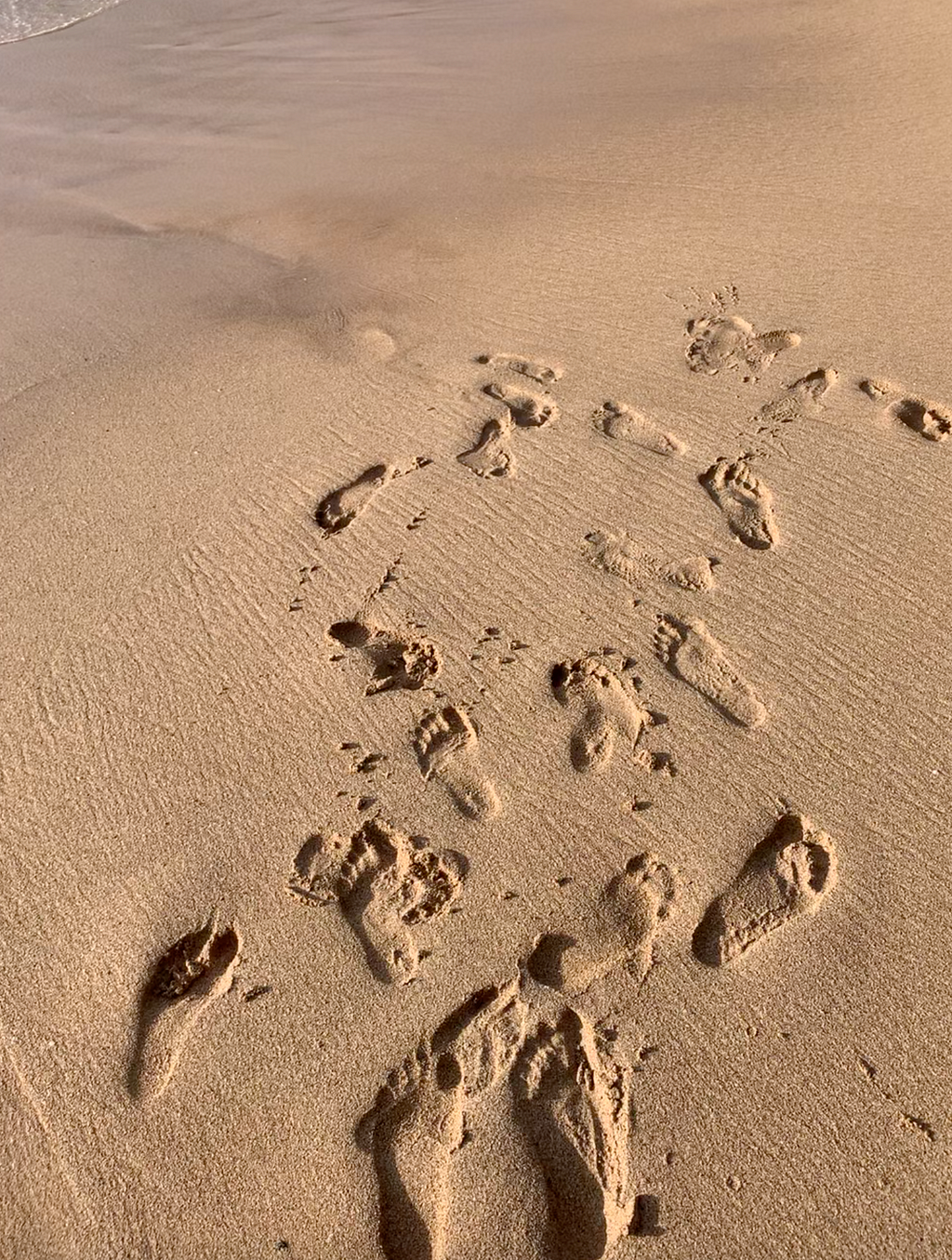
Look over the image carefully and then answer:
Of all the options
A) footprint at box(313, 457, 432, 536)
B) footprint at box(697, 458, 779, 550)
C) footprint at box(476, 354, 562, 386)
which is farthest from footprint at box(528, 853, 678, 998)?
footprint at box(476, 354, 562, 386)

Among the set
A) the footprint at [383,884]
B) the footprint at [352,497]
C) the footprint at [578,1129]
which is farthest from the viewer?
the footprint at [352,497]

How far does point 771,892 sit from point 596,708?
0.64 meters

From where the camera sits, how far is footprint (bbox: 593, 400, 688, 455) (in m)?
3.13

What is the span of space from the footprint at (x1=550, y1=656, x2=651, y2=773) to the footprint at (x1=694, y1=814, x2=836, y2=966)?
44 cm

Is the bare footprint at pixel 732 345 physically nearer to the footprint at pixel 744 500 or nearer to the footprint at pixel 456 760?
the footprint at pixel 744 500

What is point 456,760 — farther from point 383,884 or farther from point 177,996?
point 177,996

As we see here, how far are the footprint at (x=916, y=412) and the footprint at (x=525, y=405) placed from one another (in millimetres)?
1154

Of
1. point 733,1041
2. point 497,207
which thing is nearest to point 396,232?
point 497,207

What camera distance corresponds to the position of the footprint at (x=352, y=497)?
298 cm

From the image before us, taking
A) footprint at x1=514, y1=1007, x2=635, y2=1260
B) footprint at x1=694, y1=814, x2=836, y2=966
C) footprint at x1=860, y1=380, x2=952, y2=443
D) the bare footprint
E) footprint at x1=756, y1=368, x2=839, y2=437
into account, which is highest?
the bare footprint

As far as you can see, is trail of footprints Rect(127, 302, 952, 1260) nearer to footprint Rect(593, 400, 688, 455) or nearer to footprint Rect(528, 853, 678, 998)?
footprint Rect(528, 853, 678, 998)

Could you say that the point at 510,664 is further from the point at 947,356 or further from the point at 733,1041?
the point at 947,356

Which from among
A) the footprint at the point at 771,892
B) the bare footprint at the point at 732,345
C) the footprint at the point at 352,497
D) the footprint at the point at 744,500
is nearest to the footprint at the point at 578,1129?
the footprint at the point at 771,892

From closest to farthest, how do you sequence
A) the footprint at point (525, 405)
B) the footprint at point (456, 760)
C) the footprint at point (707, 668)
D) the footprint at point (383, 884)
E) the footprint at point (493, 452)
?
the footprint at point (383, 884) → the footprint at point (456, 760) → the footprint at point (707, 668) → the footprint at point (493, 452) → the footprint at point (525, 405)
